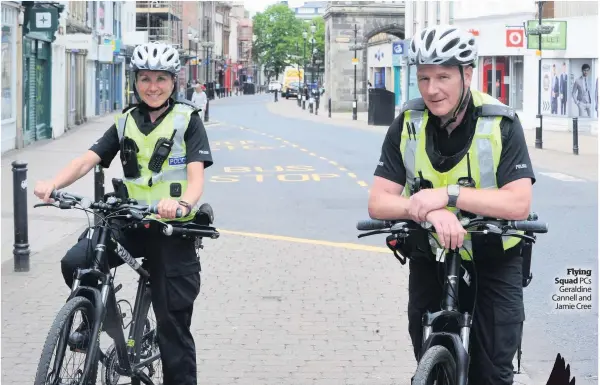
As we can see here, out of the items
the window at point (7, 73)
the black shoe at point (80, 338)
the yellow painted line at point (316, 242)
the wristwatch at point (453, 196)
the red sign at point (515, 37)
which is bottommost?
the yellow painted line at point (316, 242)

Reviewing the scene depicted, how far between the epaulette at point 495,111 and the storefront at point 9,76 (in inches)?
883

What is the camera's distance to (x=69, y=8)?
4031cm

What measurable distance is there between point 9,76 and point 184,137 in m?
22.4

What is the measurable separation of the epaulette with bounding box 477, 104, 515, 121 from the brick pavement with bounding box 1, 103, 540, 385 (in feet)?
8.17

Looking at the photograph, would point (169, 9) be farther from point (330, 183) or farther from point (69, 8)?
point (330, 183)

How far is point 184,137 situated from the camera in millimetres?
5379

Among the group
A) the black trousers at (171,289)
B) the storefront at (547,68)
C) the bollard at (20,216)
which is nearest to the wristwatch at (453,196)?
the black trousers at (171,289)

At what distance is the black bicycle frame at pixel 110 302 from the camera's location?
4.77 meters

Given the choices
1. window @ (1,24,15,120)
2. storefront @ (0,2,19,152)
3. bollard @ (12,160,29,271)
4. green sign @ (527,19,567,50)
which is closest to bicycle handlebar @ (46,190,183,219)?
bollard @ (12,160,29,271)

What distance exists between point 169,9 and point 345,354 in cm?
7503

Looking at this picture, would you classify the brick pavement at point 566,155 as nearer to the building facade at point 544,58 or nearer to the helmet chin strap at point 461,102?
the building facade at point 544,58

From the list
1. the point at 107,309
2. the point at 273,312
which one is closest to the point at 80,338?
the point at 107,309

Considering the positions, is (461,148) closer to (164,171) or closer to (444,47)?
(444,47)

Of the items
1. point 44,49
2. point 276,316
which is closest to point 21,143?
point 44,49
